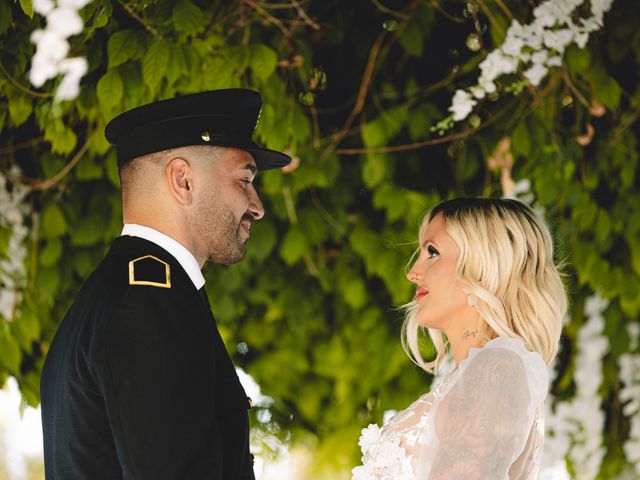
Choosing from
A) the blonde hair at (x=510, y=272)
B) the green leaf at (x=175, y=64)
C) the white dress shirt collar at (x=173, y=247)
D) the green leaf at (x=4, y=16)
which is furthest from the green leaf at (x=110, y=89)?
the blonde hair at (x=510, y=272)

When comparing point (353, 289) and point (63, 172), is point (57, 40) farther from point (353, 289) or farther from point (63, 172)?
point (353, 289)

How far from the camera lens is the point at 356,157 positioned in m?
4.54

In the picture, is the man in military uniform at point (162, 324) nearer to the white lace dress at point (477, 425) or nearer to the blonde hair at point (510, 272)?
the white lace dress at point (477, 425)

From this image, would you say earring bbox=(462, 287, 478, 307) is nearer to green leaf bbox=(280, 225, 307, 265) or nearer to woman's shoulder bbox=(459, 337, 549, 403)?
woman's shoulder bbox=(459, 337, 549, 403)

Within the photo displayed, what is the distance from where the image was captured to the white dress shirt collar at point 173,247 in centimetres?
227

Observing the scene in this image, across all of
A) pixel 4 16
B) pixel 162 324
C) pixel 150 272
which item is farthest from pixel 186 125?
pixel 4 16

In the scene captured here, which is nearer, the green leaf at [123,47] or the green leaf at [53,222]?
the green leaf at [123,47]

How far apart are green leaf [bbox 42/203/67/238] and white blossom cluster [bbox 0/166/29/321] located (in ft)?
0.38

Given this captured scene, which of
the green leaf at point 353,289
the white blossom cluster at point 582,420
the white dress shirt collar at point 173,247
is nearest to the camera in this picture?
the white dress shirt collar at point 173,247

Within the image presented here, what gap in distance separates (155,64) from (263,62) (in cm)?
36

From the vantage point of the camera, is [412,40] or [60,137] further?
[412,40]

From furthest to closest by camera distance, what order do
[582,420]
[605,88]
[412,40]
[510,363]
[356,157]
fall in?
[582,420] → [356,157] → [412,40] → [605,88] → [510,363]

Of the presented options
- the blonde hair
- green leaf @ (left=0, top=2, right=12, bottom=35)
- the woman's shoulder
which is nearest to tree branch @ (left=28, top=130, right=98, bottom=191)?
green leaf @ (left=0, top=2, right=12, bottom=35)

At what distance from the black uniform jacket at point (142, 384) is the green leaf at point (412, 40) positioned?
5.82 feet
